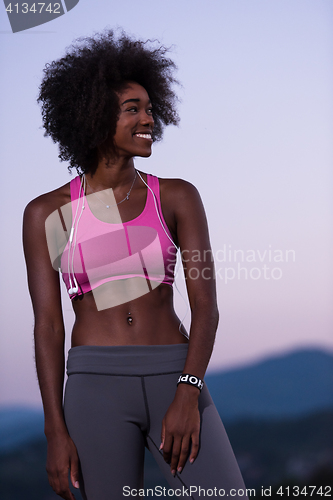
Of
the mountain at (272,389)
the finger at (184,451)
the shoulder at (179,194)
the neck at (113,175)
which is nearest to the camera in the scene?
the finger at (184,451)

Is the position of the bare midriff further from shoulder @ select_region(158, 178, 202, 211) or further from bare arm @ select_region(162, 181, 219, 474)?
shoulder @ select_region(158, 178, 202, 211)

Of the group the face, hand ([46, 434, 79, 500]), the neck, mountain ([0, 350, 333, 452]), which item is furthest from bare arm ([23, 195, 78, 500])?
mountain ([0, 350, 333, 452])

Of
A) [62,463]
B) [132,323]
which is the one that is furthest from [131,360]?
[62,463]

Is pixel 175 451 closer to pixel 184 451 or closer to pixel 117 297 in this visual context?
pixel 184 451

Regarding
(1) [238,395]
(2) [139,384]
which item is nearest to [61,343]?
(2) [139,384]

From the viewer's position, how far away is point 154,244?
1.71 meters

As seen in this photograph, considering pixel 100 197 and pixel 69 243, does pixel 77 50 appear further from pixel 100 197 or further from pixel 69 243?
pixel 69 243

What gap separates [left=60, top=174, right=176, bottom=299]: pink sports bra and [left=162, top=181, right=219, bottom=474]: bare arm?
7 cm

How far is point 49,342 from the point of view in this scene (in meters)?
1.66

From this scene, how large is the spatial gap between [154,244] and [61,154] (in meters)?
0.60

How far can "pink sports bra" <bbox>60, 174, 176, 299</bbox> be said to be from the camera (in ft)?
5.63

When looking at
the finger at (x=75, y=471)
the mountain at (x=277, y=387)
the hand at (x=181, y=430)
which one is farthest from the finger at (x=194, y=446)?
the mountain at (x=277, y=387)

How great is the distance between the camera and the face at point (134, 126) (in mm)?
1811

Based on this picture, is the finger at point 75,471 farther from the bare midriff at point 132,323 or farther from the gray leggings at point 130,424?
the bare midriff at point 132,323
